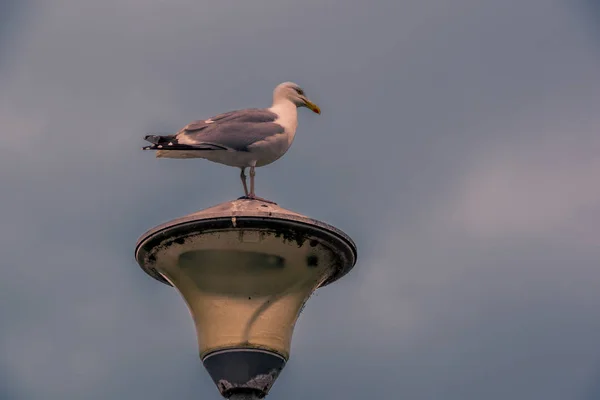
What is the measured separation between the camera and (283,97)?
11133 millimetres

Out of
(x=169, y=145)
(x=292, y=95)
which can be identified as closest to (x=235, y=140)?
(x=169, y=145)

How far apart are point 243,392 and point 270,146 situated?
2.74 m

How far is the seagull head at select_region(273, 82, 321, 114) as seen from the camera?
36.6ft

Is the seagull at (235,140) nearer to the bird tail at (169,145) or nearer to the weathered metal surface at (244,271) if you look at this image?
the bird tail at (169,145)

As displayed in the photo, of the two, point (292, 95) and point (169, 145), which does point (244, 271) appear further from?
point (292, 95)

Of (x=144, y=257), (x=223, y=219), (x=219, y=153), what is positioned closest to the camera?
(x=223, y=219)

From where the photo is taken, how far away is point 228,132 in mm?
9969

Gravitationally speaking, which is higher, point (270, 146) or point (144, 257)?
point (270, 146)

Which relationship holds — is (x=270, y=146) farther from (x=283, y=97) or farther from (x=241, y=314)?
(x=241, y=314)

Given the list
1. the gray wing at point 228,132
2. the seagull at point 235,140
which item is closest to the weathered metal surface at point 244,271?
the seagull at point 235,140

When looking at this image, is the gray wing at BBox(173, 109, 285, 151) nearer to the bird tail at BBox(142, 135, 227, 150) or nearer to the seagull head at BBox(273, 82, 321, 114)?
the bird tail at BBox(142, 135, 227, 150)

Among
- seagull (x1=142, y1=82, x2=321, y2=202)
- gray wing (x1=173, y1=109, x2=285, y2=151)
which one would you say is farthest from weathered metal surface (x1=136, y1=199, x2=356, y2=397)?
gray wing (x1=173, y1=109, x2=285, y2=151)

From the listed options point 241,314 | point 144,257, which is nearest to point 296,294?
point 241,314

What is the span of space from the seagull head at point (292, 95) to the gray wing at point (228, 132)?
0.86 m
